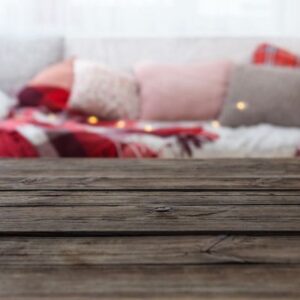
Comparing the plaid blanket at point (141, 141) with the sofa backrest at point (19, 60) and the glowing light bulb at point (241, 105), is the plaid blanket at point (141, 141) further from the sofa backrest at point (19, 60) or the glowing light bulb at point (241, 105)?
the sofa backrest at point (19, 60)

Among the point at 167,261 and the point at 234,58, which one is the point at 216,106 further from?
the point at 167,261

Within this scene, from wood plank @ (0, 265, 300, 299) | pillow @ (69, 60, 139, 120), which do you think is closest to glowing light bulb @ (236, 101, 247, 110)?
pillow @ (69, 60, 139, 120)

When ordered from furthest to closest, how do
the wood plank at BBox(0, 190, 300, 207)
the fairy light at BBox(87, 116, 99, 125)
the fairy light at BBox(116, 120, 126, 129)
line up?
1. the fairy light at BBox(87, 116, 99, 125)
2. the fairy light at BBox(116, 120, 126, 129)
3. the wood plank at BBox(0, 190, 300, 207)

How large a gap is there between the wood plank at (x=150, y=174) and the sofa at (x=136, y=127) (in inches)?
29.9

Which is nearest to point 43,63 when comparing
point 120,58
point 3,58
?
point 3,58

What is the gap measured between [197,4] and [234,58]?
1.42 ft

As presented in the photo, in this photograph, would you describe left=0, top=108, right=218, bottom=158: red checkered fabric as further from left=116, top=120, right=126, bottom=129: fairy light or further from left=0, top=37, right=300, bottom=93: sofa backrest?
left=0, top=37, right=300, bottom=93: sofa backrest

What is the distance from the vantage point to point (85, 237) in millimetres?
674

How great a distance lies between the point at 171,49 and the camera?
278 cm

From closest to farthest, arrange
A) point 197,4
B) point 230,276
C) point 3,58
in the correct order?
point 230,276 < point 3,58 < point 197,4

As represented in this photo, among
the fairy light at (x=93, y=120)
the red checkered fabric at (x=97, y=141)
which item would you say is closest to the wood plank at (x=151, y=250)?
the red checkered fabric at (x=97, y=141)

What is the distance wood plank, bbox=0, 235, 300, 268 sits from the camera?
0.61 m

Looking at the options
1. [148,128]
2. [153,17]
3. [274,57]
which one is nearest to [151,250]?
[148,128]

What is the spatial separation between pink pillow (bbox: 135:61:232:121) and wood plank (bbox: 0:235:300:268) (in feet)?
5.86
